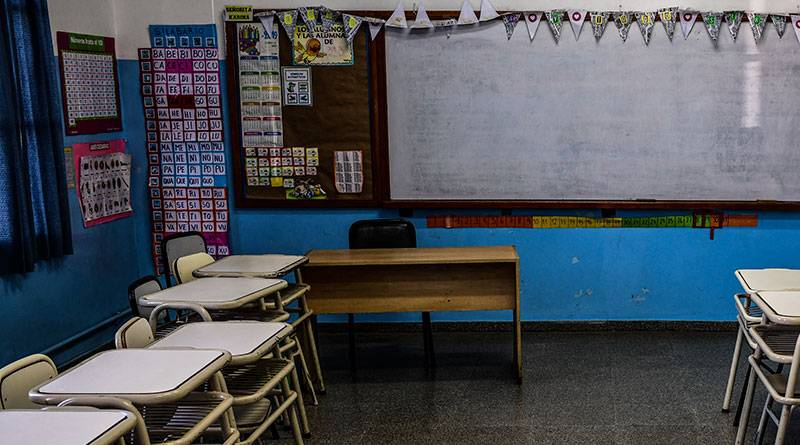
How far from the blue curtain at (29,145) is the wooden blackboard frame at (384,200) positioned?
1.11 metres

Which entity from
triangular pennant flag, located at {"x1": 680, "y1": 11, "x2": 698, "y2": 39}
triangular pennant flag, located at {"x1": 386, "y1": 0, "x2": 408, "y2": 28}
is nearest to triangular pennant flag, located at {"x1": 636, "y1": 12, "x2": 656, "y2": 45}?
triangular pennant flag, located at {"x1": 680, "y1": 11, "x2": 698, "y2": 39}

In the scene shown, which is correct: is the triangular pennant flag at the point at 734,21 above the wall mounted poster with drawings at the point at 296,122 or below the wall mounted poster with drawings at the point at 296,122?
above

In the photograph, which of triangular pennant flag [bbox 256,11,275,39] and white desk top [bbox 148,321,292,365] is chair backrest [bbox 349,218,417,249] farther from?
white desk top [bbox 148,321,292,365]

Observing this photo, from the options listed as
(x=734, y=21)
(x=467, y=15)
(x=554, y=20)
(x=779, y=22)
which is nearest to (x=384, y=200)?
(x=467, y=15)

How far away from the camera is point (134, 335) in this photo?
2.69 meters

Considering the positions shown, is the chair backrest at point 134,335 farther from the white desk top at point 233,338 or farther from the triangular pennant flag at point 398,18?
the triangular pennant flag at point 398,18

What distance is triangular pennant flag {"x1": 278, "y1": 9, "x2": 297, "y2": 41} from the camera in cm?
480

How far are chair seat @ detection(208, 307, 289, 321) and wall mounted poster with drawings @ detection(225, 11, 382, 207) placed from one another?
1.48 m

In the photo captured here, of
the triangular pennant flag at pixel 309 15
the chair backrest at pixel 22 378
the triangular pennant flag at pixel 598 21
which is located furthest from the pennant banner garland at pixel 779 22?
the chair backrest at pixel 22 378

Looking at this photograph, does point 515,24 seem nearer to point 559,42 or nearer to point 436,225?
point 559,42

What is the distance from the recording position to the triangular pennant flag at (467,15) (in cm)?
473

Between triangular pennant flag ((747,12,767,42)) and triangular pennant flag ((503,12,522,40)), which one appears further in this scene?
triangular pennant flag ((503,12,522,40))

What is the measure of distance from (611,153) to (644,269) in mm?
756

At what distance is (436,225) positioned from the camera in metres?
5.02
